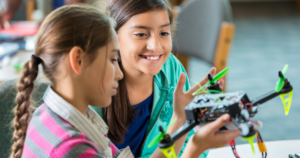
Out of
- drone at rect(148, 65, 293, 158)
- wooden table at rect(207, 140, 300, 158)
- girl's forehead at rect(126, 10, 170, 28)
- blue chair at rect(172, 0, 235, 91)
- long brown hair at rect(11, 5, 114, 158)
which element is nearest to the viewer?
drone at rect(148, 65, 293, 158)

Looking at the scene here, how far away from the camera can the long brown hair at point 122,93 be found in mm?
983

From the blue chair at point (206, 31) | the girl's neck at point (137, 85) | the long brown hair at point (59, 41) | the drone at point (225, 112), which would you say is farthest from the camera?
the blue chair at point (206, 31)

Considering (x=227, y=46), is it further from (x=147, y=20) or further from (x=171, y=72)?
(x=147, y=20)

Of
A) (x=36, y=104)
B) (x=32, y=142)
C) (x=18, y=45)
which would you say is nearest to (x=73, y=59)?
(x=32, y=142)

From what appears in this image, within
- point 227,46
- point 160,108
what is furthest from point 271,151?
point 227,46

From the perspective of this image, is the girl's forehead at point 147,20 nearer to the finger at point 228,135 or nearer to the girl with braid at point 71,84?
the girl with braid at point 71,84

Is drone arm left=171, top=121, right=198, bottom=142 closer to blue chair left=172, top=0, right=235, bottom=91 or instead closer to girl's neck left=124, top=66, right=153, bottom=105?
girl's neck left=124, top=66, right=153, bottom=105

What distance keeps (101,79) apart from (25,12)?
2361 mm

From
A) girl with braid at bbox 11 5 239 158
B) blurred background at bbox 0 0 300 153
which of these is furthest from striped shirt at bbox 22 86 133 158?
blurred background at bbox 0 0 300 153

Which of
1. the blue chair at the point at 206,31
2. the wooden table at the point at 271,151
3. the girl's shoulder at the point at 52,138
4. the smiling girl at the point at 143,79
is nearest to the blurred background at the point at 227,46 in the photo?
the blue chair at the point at 206,31

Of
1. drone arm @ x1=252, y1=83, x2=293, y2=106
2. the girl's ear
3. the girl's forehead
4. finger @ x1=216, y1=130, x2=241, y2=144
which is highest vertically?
the girl's forehead

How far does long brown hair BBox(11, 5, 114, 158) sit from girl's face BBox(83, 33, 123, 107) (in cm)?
2

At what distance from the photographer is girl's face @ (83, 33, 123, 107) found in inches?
28.0

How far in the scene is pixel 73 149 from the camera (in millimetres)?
635
